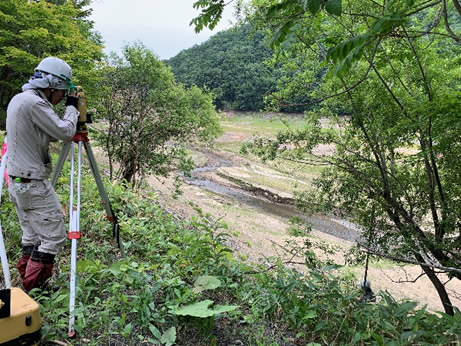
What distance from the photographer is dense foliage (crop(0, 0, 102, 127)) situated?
1120 cm

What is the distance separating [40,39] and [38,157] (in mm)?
11446

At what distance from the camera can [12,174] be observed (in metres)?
2.41

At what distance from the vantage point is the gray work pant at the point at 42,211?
2.45 meters

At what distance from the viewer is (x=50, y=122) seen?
238 cm

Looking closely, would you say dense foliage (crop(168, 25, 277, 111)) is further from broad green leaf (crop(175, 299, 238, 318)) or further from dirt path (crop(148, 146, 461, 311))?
broad green leaf (crop(175, 299, 238, 318))

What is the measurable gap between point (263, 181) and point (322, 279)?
2172cm

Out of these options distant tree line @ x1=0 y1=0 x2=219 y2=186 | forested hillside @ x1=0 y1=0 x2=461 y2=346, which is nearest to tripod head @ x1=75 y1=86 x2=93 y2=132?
forested hillside @ x1=0 y1=0 x2=461 y2=346

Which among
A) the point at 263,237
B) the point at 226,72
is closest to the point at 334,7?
the point at 263,237

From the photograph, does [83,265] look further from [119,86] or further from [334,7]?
[119,86]

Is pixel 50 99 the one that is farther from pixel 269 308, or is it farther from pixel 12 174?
pixel 269 308

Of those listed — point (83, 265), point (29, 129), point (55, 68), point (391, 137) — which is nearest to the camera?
point (29, 129)

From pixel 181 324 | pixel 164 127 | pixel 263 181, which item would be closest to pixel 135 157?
pixel 164 127

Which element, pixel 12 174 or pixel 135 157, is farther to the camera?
pixel 135 157

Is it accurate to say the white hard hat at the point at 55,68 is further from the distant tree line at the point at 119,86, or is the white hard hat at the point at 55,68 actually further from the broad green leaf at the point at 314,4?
the distant tree line at the point at 119,86
